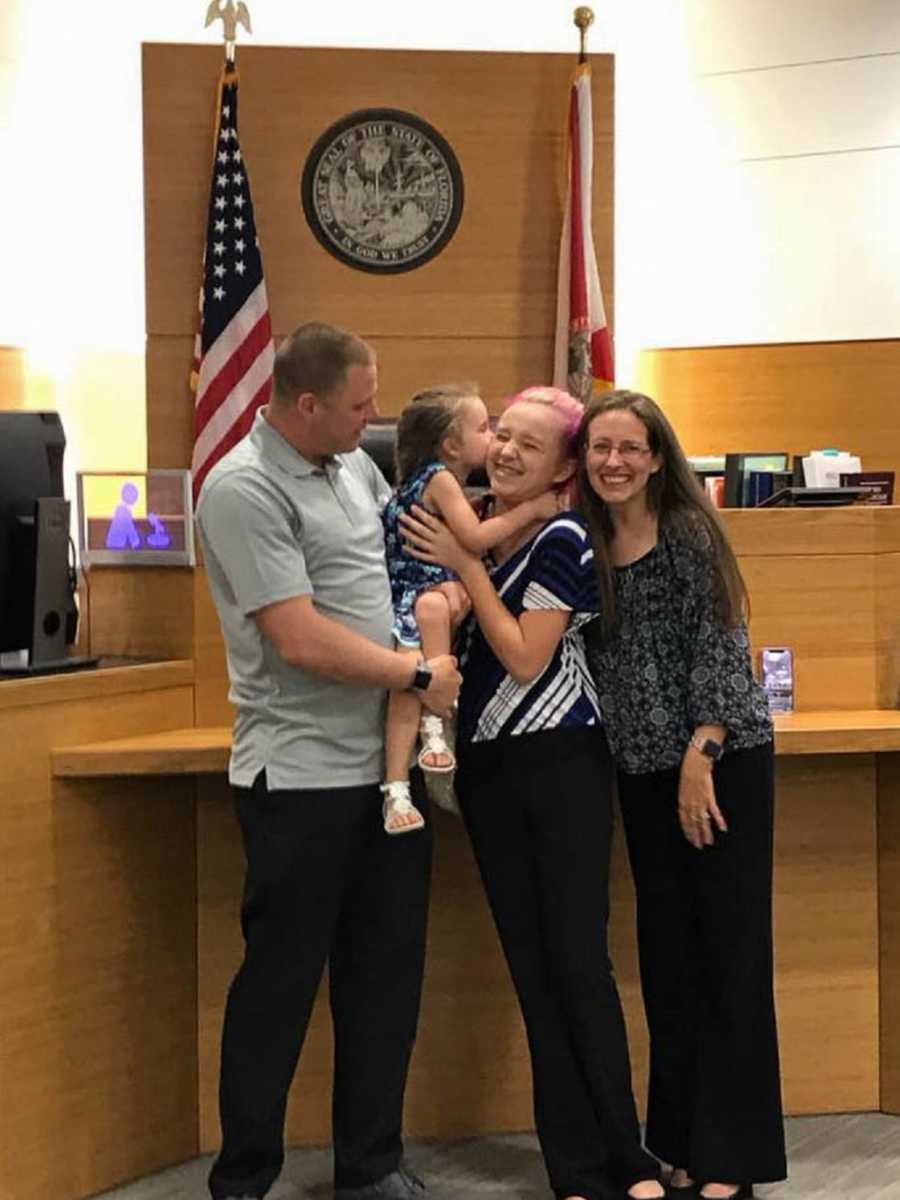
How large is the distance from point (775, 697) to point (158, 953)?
1.35m

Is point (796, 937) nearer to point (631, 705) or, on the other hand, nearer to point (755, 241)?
point (631, 705)

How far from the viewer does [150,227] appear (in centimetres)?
475

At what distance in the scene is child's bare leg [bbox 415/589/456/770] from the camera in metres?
3.11

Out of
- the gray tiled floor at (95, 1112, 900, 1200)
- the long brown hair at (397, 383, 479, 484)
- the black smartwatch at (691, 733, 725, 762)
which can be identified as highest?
the long brown hair at (397, 383, 479, 484)

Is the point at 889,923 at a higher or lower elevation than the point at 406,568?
lower

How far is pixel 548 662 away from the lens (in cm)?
312

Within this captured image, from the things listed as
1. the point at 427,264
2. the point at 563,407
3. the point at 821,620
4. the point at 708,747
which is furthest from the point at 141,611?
the point at 427,264

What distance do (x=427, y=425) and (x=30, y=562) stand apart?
2.88 feet

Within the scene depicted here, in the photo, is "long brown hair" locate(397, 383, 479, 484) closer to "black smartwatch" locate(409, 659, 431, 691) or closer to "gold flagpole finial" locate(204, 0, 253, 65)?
"black smartwatch" locate(409, 659, 431, 691)

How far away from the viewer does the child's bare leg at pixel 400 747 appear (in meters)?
3.07

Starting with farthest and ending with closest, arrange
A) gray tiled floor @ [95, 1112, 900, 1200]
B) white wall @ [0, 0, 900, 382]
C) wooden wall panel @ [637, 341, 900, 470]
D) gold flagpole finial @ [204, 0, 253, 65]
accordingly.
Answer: wooden wall panel @ [637, 341, 900, 470] < white wall @ [0, 0, 900, 382] < gold flagpole finial @ [204, 0, 253, 65] < gray tiled floor @ [95, 1112, 900, 1200]

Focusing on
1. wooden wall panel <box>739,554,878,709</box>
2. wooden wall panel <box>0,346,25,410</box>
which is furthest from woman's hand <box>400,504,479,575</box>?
wooden wall panel <box>0,346,25,410</box>

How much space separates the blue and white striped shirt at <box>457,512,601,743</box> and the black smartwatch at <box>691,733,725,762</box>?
6.9 inches

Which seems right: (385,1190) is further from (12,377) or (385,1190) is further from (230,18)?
(12,377)
